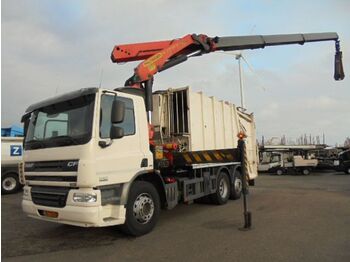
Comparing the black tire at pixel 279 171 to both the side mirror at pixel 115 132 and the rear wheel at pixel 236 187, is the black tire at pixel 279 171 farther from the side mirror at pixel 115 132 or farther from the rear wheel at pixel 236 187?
the side mirror at pixel 115 132

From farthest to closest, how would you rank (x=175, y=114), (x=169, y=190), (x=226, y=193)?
(x=226, y=193), (x=175, y=114), (x=169, y=190)

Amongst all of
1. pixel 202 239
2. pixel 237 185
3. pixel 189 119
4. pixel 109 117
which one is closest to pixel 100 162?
pixel 109 117

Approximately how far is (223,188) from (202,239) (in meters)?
4.44

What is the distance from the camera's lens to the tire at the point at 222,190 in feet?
34.5

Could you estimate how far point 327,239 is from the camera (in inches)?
253

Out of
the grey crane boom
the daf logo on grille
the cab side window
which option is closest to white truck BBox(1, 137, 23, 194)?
the grey crane boom

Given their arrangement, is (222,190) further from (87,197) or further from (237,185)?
(87,197)

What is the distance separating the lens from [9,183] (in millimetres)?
15914

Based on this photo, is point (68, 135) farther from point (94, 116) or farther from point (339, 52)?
point (339, 52)

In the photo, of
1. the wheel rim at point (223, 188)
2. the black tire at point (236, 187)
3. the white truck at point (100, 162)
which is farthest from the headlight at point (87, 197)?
the black tire at point (236, 187)

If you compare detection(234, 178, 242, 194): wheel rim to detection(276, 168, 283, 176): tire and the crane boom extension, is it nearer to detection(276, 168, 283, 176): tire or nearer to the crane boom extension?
the crane boom extension

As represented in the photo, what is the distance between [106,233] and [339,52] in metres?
11.2

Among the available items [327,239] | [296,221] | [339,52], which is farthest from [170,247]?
[339,52]

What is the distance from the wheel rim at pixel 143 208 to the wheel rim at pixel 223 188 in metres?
3.89
